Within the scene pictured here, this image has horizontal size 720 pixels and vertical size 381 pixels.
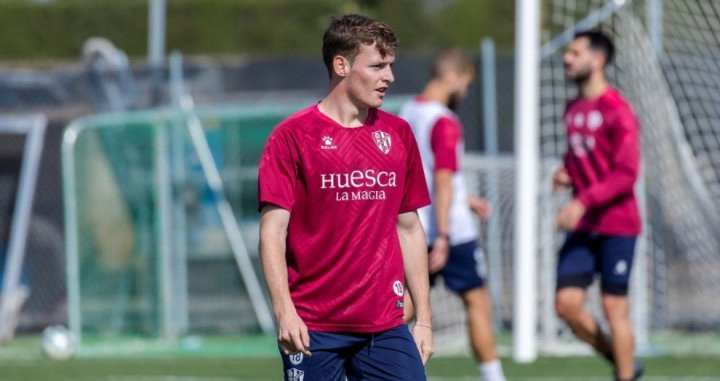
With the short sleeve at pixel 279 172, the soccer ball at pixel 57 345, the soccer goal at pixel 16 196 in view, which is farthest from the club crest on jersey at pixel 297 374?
the soccer goal at pixel 16 196

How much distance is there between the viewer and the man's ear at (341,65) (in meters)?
5.13

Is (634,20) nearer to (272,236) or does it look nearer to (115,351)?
(115,351)

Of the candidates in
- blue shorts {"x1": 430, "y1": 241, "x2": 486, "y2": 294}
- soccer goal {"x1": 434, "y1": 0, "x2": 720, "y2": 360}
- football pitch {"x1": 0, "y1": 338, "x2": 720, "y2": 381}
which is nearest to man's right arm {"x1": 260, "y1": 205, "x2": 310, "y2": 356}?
blue shorts {"x1": 430, "y1": 241, "x2": 486, "y2": 294}

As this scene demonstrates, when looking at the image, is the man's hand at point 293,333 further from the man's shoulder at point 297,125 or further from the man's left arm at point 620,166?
the man's left arm at point 620,166

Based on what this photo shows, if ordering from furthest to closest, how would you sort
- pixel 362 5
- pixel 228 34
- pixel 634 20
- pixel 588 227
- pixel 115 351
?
1. pixel 228 34
2. pixel 362 5
3. pixel 115 351
4. pixel 634 20
5. pixel 588 227

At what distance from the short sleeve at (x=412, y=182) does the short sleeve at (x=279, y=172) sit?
0.44 meters

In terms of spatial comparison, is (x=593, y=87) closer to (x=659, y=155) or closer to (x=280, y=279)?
(x=659, y=155)

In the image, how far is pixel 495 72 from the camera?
14.8 m

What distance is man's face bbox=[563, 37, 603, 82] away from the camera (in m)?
8.58

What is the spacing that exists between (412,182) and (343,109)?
1.24ft

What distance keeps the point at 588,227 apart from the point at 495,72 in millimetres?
6393

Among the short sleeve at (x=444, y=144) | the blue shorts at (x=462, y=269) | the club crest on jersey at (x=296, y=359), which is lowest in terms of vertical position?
the club crest on jersey at (x=296, y=359)

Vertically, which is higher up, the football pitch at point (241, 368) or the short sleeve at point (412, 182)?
the short sleeve at point (412, 182)

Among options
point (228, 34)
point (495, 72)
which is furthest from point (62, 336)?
point (228, 34)
